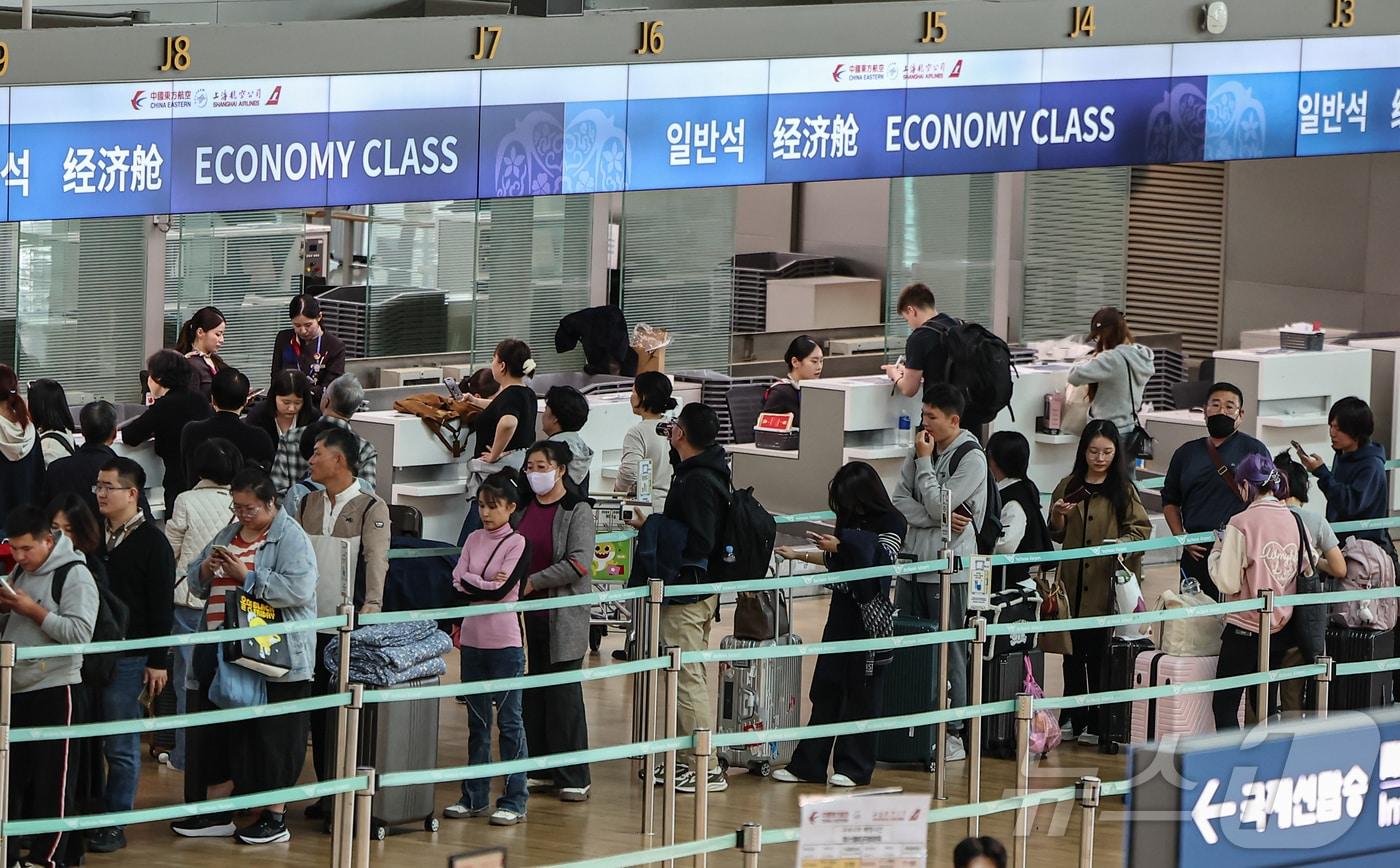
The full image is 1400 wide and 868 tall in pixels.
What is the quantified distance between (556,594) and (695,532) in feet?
1.87

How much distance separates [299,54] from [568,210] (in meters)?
4.62

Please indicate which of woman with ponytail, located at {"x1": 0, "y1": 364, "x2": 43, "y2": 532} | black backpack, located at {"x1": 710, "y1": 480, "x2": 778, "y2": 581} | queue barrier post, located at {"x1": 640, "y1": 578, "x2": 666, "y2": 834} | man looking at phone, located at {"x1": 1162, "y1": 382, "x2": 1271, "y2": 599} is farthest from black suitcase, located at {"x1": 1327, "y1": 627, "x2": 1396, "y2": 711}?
woman with ponytail, located at {"x1": 0, "y1": 364, "x2": 43, "y2": 532}

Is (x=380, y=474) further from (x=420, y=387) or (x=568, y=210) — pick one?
(x=568, y=210)

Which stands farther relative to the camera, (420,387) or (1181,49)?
(420,387)

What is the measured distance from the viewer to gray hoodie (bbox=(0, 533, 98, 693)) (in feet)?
24.8

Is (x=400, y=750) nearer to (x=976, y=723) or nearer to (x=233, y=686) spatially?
(x=233, y=686)

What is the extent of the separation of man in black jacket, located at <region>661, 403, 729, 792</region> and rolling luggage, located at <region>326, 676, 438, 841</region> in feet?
3.16

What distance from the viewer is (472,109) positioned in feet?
36.4

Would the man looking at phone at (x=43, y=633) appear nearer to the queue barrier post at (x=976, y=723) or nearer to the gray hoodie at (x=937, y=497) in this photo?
the queue barrier post at (x=976, y=723)

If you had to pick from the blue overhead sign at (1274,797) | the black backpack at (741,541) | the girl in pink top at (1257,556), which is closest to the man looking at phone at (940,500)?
the black backpack at (741,541)

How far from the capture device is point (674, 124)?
38.6 feet

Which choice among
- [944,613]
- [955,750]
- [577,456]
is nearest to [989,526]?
[944,613]

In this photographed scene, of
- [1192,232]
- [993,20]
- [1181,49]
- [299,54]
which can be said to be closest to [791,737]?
[299,54]

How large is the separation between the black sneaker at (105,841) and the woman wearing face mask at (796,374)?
640 cm
